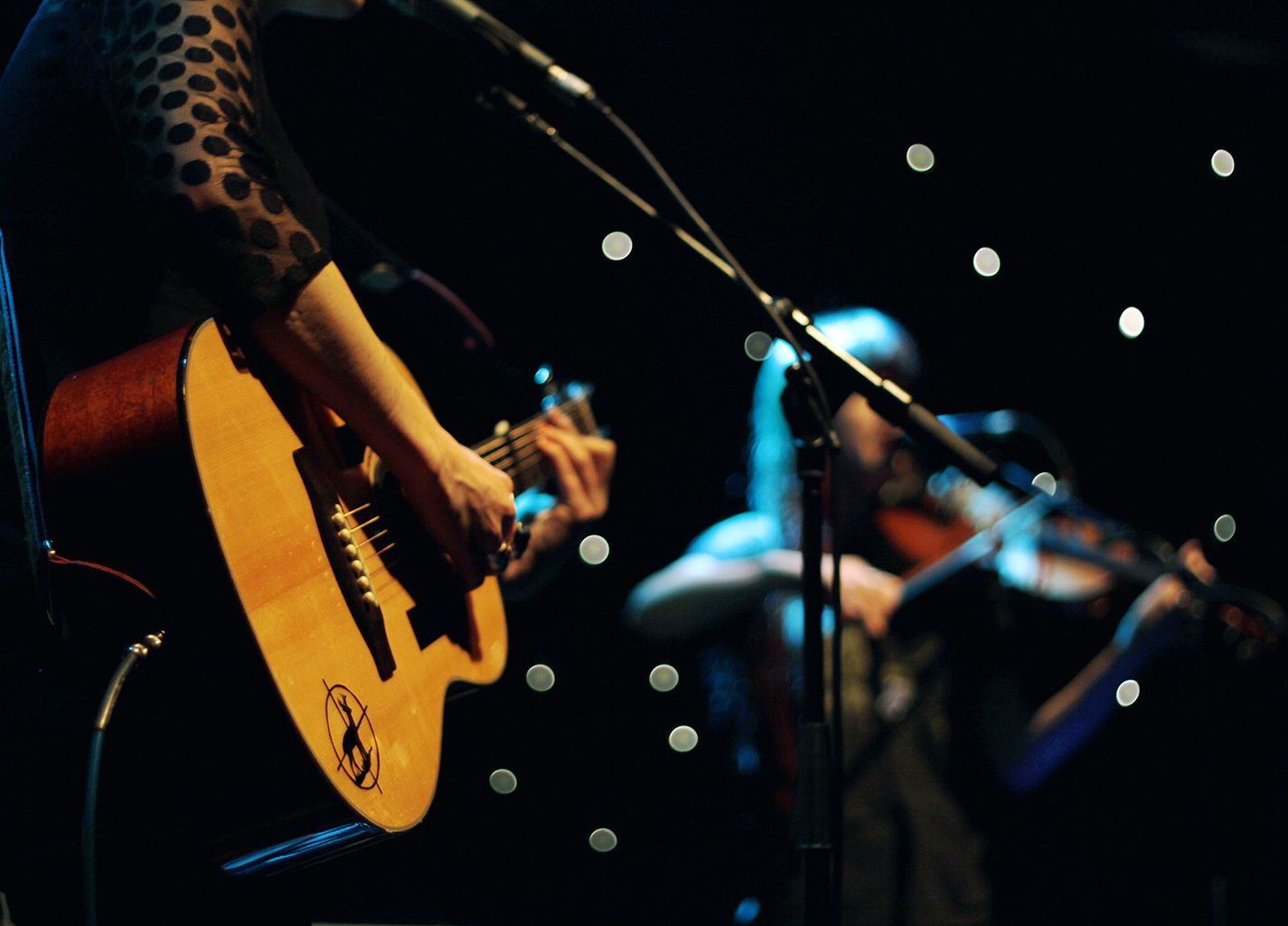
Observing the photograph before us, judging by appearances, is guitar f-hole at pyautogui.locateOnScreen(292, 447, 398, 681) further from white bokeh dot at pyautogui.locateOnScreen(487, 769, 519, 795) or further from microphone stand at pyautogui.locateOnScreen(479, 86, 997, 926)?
white bokeh dot at pyautogui.locateOnScreen(487, 769, 519, 795)

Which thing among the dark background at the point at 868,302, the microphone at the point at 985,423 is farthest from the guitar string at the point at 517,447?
the microphone at the point at 985,423

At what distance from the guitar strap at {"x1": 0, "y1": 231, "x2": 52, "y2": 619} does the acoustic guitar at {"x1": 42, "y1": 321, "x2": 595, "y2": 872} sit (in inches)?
1.4

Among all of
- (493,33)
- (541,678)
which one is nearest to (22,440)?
(493,33)

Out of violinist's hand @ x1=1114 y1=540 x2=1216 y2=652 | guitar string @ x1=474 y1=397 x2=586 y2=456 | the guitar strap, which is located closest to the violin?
violinist's hand @ x1=1114 y1=540 x2=1216 y2=652

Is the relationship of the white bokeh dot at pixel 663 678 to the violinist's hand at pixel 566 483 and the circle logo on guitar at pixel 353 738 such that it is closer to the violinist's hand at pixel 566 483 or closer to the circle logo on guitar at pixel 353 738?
the violinist's hand at pixel 566 483

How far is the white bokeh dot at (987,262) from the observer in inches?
106

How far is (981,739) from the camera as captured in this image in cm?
201

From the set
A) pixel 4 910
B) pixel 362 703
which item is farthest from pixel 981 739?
pixel 4 910

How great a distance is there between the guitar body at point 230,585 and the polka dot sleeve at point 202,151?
0.24 ft

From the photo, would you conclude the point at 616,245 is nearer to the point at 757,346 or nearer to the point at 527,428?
the point at 757,346

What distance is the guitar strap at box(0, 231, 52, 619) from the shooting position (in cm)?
69

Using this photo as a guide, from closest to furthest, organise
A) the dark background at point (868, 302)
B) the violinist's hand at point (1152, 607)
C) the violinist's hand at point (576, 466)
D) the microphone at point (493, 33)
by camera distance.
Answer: the microphone at point (493, 33) < the violinist's hand at point (576, 466) < the violinist's hand at point (1152, 607) < the dark background at point (868, 302)

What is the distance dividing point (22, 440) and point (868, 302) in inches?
93.8

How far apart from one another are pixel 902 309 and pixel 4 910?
99.7 inches
